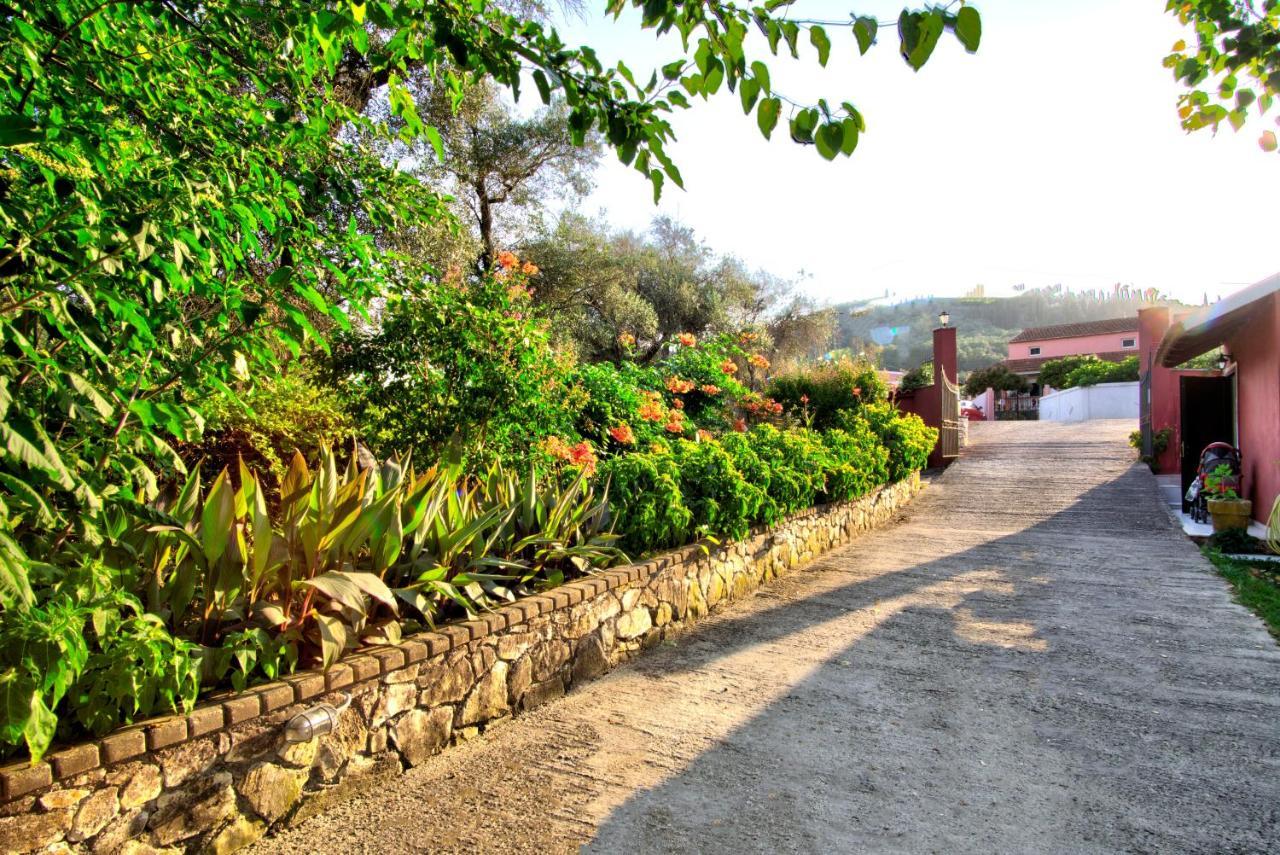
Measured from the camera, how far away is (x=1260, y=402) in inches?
336

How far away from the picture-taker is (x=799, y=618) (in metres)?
5.30

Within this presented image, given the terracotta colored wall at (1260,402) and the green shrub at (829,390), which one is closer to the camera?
the terracotta colored wall at (1260,402)

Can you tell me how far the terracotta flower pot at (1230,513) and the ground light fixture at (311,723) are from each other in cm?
A: 910

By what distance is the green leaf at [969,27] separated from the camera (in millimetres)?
1508

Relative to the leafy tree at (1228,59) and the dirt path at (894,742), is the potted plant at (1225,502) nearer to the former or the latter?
the dirt path at (894,742)

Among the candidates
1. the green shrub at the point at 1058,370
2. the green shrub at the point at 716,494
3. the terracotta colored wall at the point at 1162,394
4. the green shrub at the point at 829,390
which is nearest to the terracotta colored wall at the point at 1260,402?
the terracotta colored wall at the point at 1162,394

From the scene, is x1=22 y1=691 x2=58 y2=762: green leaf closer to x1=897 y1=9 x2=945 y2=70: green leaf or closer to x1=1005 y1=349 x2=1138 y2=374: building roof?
x1=897 y1=9 x2=945 y2=70: green leaf

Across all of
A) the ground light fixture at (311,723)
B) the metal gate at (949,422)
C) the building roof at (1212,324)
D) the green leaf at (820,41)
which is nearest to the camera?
the green leaf at (820,41)

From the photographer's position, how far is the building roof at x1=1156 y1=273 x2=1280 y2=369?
22.4 feet

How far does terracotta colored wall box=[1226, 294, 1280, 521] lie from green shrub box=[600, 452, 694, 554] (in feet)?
22.7

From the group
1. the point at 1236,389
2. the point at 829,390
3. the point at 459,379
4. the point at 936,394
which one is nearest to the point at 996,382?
the point at 936,394

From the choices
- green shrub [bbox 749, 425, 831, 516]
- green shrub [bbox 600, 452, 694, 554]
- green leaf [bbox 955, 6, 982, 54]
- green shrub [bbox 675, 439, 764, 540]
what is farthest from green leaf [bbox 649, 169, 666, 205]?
green shrub [bbox 749, 425, 831, 516]

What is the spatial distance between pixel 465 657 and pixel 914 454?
880cm

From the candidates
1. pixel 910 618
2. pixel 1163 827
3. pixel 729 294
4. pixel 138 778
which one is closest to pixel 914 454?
pixel 910 618
